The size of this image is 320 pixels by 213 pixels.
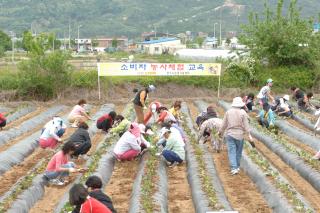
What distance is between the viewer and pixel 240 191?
30.2 ft

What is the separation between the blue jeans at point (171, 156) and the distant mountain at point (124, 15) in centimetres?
11854

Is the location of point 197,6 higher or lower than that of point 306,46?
higher

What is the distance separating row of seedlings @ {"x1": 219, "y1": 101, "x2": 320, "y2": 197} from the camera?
9766 millimetres

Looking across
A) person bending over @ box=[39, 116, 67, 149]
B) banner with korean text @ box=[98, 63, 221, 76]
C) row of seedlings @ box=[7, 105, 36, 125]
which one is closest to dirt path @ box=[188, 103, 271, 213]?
person bending over @ box=[39, 116, 67, 149]

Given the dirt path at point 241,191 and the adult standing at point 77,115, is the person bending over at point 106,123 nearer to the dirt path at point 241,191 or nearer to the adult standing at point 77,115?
the adult standing at point 77,115

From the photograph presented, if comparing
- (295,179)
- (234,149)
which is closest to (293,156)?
(295,179)

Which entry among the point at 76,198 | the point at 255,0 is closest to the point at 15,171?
the point at 76,198

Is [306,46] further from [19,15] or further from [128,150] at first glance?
[19,15]

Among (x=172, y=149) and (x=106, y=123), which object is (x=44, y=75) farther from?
(x=172, y=149)

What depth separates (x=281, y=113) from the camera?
17.3 meters

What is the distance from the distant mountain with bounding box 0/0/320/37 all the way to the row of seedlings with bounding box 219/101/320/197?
116 m

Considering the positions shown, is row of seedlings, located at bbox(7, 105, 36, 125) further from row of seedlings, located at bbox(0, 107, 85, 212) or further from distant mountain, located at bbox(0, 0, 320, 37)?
distant mountain, located at bbox(0, 0, 320, 37)

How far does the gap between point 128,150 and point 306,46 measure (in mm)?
17021

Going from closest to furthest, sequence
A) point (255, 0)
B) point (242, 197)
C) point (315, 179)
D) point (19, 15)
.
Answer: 1. point (242, 197)
2. point (315, 179)
3. point (19, 15)
4. point (255, 0)
